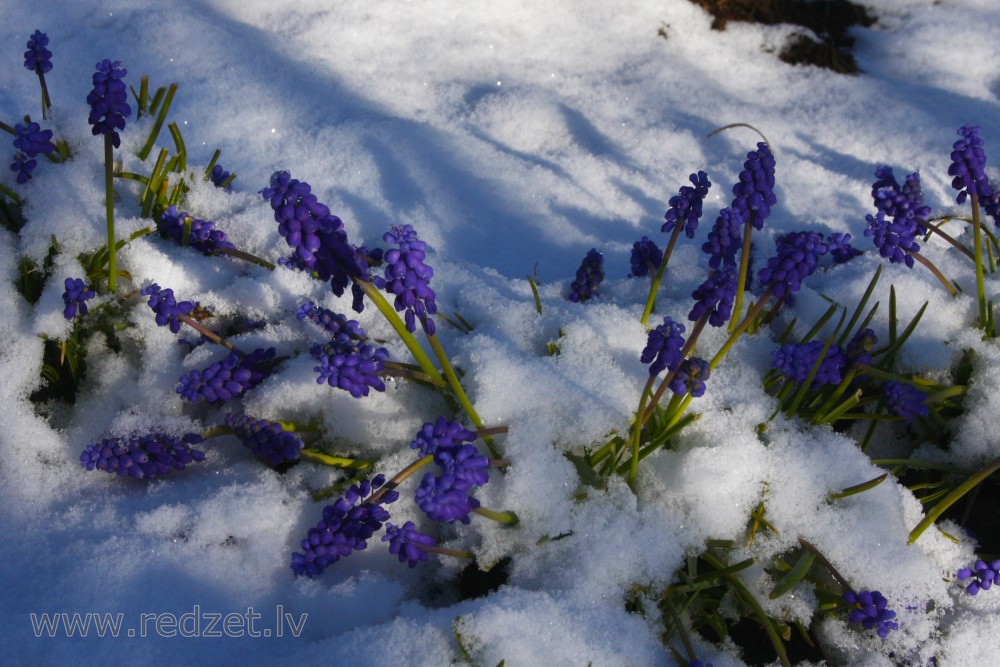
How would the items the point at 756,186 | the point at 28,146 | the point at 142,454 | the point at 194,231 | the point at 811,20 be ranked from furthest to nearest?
the point at 811,20
the point at 194,231
the point at 28,146
the point at 142,454
the point at 756,186

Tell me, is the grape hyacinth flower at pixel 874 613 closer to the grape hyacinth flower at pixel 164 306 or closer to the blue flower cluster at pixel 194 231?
the grape hyacinth flower at pixel 164 306

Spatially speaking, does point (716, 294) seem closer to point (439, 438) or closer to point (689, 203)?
point (689, 203)

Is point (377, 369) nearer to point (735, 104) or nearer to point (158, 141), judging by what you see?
point (158, 141)

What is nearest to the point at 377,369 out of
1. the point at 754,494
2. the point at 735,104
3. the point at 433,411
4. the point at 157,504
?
the point at 433,411

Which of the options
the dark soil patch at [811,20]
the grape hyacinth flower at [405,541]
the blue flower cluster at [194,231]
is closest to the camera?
the grape hyacinth flower at [405,541]

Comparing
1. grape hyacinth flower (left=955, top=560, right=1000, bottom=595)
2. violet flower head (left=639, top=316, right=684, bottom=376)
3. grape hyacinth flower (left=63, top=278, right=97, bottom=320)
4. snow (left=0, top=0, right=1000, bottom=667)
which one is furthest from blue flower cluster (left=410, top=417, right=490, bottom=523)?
grape hyacinth flower (left=955, top=560, right=1000, bottom=595)

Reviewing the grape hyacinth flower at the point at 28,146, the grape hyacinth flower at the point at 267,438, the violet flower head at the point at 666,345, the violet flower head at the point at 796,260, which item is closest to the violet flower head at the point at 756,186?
the violet flower head at the point at 796,260

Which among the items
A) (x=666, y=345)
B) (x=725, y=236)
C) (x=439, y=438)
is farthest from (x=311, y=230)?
(x=725, y=236)
